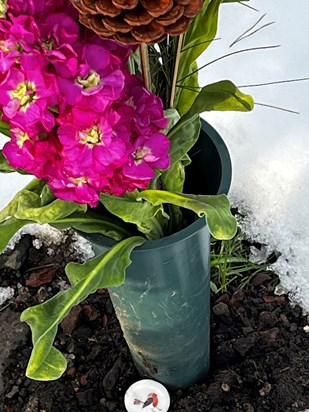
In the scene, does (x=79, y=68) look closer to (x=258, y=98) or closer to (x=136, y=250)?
(x=136, y=250)

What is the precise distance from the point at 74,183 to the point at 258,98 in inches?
41.2

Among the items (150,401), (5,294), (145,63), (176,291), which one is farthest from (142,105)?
(5,294)

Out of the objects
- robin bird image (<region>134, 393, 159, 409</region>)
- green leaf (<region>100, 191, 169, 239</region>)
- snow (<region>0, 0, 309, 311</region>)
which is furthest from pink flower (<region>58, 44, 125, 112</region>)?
snow (<region>0, 0, 309, 311</region>)

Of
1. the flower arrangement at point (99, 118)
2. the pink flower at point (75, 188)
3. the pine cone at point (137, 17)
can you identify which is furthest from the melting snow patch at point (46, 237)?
the pine cone at point (137, 17)

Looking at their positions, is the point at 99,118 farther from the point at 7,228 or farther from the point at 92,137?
the point at 7,228

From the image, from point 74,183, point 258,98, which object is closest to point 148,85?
point 74,183

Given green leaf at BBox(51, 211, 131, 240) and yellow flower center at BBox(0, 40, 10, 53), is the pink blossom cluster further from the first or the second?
green leaf at BBox(51, 211, 131, 240)

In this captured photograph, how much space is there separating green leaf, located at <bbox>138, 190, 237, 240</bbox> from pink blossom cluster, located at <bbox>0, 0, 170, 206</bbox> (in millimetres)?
93

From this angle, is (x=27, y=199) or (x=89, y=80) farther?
(x=27, y=199)

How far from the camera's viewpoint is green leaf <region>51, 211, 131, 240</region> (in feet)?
3.50

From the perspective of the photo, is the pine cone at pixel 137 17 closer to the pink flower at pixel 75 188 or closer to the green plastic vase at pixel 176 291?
the pink flower at pixel 75 188

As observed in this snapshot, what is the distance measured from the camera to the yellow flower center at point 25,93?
804 millimetres

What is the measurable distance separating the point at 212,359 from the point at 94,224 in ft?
1.94

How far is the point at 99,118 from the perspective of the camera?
84cm
